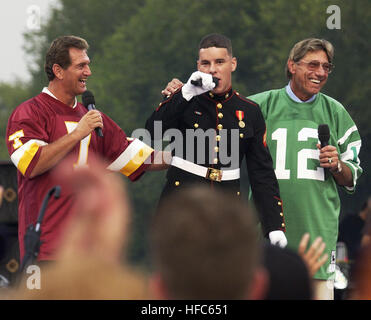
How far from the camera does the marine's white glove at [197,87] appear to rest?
646 centimetres

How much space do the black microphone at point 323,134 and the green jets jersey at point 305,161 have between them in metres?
0.21

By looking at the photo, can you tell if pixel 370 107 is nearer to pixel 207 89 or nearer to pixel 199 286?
pixel 207 89

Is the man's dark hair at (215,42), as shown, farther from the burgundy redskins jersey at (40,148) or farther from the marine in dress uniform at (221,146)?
the burgundy redskins jersey at (40,148)

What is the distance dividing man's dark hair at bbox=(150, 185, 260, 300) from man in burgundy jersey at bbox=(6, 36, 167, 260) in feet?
10.2

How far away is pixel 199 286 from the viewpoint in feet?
9.48

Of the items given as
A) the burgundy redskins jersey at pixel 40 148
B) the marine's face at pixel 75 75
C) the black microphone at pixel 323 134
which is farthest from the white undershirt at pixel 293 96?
the marine's face at pixel 75 75

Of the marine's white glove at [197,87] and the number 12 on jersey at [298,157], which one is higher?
the marine's white glove at [197,87]

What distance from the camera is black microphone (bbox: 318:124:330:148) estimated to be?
705 centimetres

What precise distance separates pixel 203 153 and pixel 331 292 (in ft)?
5.12

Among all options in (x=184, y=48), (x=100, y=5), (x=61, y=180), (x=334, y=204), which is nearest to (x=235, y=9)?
(x=184, y=48)

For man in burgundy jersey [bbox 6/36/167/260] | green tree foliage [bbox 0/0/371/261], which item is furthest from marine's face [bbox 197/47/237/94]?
green tree foliage [bbox 0/0/371/261]

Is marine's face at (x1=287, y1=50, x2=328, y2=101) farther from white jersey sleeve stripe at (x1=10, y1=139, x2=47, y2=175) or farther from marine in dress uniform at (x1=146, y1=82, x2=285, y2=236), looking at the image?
white jersey sleeve stripe at (x1=10, y1=139, x2=47, y2=175)

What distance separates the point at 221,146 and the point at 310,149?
83 centimetres

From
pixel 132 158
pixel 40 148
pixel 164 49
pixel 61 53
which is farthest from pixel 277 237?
pixel 164 49
